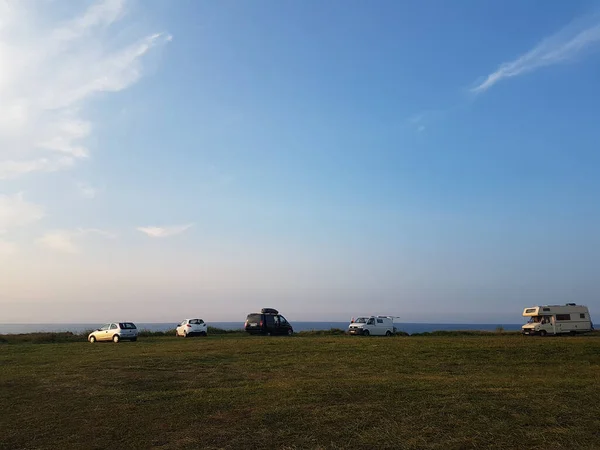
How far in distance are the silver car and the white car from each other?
503cm

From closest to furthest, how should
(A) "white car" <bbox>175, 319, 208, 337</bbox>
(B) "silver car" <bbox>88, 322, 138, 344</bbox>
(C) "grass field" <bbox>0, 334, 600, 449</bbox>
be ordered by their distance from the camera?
(C) "grass field" <bbox>0, 334, 600, 449</bbox> < (B) "silver car" <bbox>88, 322, 138, 344</bbox> < (A) "white car" <bbox>175, 319, 208, 337</bbox>

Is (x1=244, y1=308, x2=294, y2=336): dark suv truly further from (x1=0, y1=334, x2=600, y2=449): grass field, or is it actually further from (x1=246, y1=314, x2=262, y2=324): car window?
(x1=0, y1=334, x2=600, y2=449): grass field

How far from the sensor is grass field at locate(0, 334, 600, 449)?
986 cm

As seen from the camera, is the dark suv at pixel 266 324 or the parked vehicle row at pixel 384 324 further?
the dark suv at pixel 266 324

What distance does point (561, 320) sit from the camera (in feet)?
133

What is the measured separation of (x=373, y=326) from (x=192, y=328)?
1451cm

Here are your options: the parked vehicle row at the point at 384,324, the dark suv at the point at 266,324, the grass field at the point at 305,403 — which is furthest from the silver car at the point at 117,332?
the grass field at the point at 305,403

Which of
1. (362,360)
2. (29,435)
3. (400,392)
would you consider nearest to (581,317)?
(362,360)

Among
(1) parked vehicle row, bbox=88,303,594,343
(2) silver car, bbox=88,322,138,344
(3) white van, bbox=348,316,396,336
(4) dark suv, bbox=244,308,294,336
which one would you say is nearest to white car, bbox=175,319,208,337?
(1) parked vehicle row, bbox=88,303,594,343

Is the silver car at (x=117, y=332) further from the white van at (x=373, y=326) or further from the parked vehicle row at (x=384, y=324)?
the white van at (x=373, y=326)

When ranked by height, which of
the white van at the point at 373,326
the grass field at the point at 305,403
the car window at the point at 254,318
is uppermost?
the car window at the point at 254,318

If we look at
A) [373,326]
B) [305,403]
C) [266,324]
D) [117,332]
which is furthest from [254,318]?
[305,403]

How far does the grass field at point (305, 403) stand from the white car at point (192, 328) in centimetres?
2122

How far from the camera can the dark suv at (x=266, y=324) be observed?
141 ft
